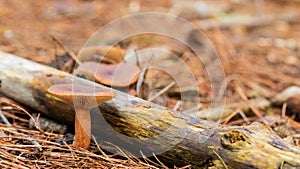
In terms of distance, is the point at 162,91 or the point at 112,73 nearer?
the point at 112,73

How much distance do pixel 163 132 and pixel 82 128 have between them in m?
0.40

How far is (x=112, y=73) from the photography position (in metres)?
2.08

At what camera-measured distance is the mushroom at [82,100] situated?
5.21ft

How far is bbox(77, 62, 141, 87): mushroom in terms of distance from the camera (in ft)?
6.61

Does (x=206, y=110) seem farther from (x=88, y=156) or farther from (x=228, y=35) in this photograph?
(x=228, y=35)

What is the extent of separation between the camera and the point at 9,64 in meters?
2.15

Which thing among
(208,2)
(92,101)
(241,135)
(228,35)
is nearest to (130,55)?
(92,101)

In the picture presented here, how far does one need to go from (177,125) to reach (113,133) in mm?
338

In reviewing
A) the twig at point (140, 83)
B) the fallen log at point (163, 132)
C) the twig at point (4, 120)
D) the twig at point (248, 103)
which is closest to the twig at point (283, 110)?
the twig at point (248, 103)

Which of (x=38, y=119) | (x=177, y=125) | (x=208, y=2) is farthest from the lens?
(x=208, y=2)

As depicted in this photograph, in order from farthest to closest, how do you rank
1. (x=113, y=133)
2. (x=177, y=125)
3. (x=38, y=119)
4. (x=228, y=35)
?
(x=228, y=35) → (x=38, y=119) → (x=113, y=133) → (x=177, y=125)

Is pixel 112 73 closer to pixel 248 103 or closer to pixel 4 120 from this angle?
pixel 4 120

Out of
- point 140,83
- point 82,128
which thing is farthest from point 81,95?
point 140,83

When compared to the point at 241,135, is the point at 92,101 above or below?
above
